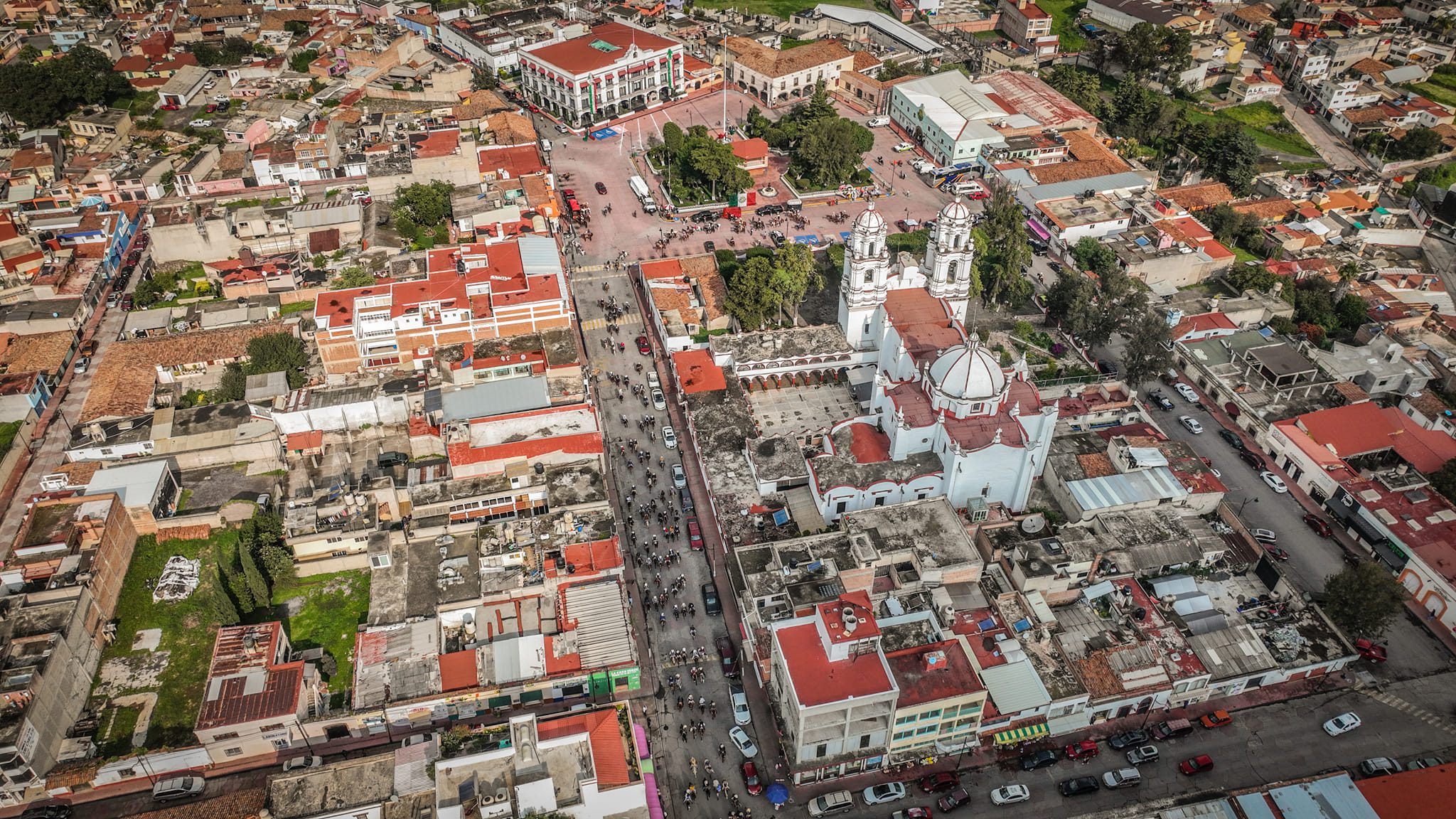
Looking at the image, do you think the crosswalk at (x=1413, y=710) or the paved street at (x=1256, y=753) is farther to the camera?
the crosswalk at (x=1413, y=710)

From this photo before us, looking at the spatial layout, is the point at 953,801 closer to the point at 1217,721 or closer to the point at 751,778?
the point at 751,778

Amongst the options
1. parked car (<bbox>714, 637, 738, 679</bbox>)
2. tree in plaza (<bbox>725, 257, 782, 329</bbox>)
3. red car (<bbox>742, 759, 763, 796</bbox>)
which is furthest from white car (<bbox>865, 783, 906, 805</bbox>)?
tree in plaza (<bbox>725, 257, 782, 329</bbox>)

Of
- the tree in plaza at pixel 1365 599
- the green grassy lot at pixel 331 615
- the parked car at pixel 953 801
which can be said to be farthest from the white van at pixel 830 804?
the tree in plaza at pixel 1365 599

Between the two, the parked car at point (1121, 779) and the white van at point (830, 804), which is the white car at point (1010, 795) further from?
the white van at point (830, 804)

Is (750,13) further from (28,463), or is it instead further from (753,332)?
(28,463)

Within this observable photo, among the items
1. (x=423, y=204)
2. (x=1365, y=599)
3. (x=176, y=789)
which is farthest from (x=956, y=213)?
(x=176, y=789)
